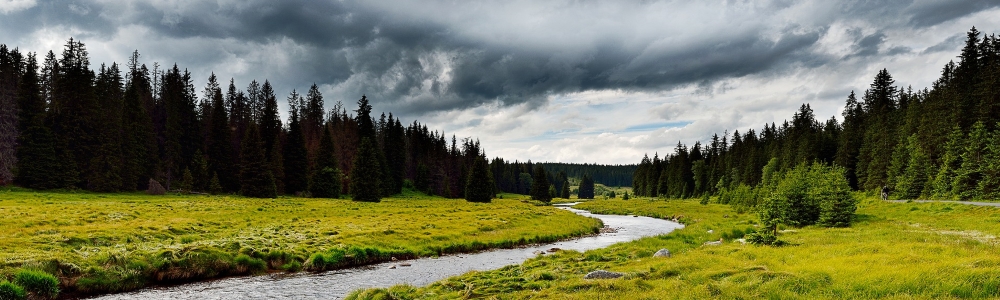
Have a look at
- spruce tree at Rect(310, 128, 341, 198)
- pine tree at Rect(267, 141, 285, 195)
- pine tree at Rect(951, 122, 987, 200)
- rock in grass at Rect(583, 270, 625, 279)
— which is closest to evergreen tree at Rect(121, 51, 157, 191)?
pine tree at Rect(267, 141, 285, 195)

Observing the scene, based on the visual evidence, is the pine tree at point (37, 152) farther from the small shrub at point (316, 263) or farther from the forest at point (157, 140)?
the small shrub at point (316, 263)

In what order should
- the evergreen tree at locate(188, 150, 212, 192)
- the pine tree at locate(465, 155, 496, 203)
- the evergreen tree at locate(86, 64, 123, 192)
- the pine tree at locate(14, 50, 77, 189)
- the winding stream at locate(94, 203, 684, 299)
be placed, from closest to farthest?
the winding stream at locate(94, 203, 684, 299) → the pine tree at locate(14, 50, 77, 189) → the evergreen tree at locate(86, 64, 123, 192) → the evergreen tree at locate(188, 150, 212, 192) → the pine tree at locate(465, 155, 496, 203)

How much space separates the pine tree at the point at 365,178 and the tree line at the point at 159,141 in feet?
0.58

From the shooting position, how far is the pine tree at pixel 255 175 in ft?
237

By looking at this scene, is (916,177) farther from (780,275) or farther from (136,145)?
(136,145)

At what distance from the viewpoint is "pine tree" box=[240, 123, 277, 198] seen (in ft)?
237

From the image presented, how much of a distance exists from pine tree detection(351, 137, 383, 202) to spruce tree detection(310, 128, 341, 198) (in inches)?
255

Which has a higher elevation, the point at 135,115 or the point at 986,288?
the point at 135,115

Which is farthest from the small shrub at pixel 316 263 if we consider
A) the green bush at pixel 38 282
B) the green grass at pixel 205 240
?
the green bush at pixel 38 282

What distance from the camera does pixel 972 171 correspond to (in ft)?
146

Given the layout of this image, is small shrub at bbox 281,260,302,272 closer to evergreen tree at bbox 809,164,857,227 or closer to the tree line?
evergreen tree at bbox 809,164,857,227

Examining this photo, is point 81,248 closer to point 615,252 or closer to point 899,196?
point 615,252

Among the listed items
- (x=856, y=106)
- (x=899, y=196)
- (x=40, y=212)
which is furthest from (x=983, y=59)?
(x=40, y=212)

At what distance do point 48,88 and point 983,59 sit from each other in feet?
512
